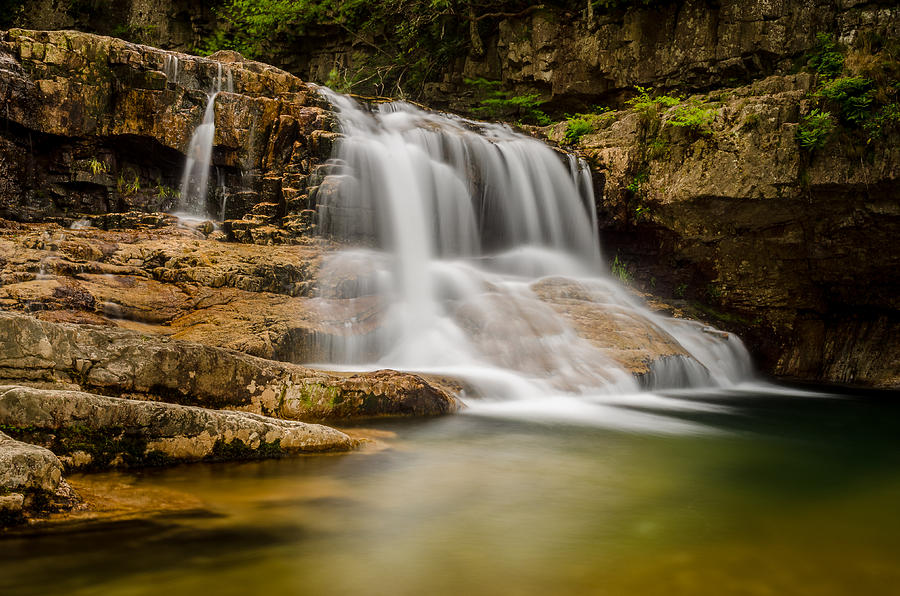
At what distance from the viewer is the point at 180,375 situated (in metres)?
3.99

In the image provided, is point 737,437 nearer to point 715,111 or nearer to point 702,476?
point 702,476

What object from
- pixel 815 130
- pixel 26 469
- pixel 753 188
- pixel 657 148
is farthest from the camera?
pixel 657 148

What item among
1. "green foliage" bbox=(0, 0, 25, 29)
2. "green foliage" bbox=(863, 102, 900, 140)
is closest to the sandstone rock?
"green foliage" bbox=(863, 102, 900, 140)

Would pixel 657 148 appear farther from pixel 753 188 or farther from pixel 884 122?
pixel 884 122

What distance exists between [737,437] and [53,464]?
5.52 m

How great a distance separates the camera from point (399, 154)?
34.4 ft

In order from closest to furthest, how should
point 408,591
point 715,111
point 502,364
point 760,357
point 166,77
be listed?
1. point 408,591
2. point 502,364
3. point 166,77
4. point 715,111
5. point 760,357

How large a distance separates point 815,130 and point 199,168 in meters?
10.4

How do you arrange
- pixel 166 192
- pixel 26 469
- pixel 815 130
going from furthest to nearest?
pixel 166 192, pixel 815 130, pixel 26 469

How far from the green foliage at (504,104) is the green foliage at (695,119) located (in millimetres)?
5779

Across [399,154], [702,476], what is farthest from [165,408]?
[399,154]

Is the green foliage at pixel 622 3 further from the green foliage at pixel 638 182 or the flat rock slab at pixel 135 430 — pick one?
the flat rock slab at pixel 135 430

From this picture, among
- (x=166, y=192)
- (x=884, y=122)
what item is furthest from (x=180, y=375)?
(x=884, y=122)

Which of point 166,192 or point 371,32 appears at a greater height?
point 371,32
